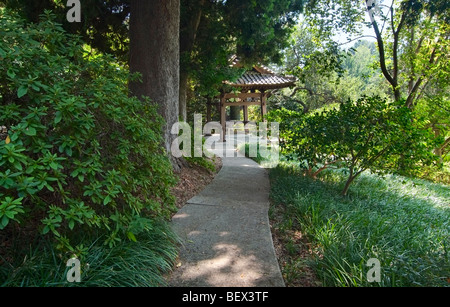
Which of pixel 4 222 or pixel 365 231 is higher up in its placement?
pixel 4 222

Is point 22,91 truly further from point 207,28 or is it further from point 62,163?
point 207,28

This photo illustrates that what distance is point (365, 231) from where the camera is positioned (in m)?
3.28

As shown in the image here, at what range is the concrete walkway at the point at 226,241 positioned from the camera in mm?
2461

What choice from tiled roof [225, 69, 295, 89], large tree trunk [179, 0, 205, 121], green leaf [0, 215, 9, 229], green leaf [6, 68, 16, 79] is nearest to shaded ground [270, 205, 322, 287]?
green leaf [0, 215, 9, 229]

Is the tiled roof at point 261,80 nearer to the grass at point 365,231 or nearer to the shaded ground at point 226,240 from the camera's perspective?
the grass at point 365,231

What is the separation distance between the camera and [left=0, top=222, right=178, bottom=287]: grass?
80.0 inches

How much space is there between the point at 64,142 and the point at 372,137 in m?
4.71

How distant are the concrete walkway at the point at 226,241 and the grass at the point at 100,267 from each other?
0.22 meters

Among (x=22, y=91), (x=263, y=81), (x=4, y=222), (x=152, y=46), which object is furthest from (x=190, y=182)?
(x=263, y=81)

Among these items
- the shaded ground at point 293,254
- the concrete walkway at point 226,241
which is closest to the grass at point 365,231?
the shaded ground at point 293,254
